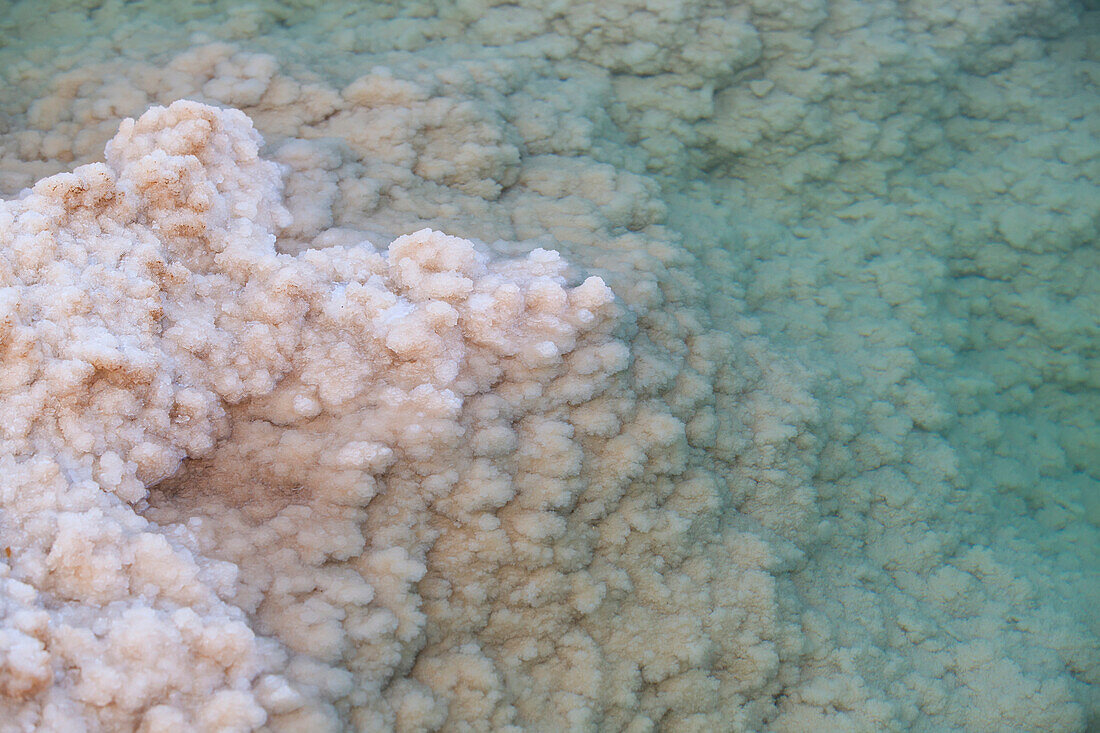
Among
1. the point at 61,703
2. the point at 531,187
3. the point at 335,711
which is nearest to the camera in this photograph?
the point at 61,703

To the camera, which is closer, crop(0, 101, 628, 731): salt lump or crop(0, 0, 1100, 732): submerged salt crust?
crop(0, 101, 628, 731): salt lump

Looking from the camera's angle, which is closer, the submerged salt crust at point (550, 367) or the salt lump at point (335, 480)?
the salt lump at point (335, 480)

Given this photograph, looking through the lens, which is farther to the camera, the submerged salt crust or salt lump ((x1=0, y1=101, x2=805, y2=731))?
the submerged salt crust

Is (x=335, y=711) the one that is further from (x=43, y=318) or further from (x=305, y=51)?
(x=305, y=51)

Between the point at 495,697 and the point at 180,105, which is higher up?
the point at 180,105

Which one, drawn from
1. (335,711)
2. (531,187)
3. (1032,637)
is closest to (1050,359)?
(1032,637)

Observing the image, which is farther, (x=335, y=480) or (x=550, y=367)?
(x=550, y=367)

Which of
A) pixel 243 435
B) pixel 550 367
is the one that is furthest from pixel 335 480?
pixel 550 367

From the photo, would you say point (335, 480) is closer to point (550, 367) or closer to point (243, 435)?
point (243, 435)
